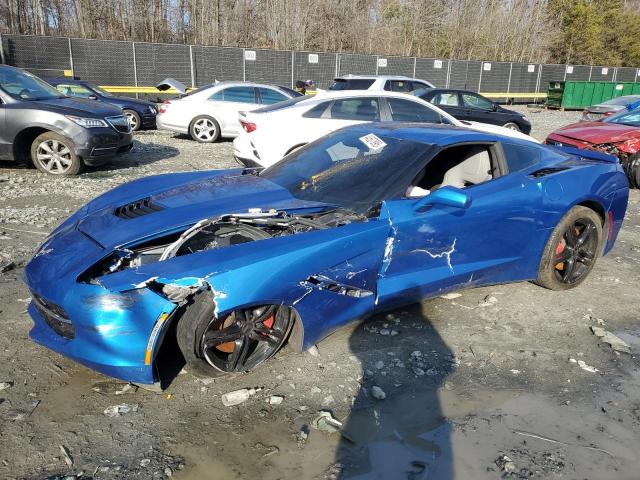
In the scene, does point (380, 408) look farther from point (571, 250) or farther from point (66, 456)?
point (571, 250)

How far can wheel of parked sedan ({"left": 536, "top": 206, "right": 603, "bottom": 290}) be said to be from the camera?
4.29 m

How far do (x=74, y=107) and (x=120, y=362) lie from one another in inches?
269

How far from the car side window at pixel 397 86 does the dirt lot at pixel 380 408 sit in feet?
32.0

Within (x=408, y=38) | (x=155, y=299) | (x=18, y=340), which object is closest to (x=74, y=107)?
(x=18, y=340)

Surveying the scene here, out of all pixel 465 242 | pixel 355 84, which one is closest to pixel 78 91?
pixel 355 84

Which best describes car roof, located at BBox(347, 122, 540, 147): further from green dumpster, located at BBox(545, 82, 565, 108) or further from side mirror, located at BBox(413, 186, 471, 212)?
green dumpster, located at BBox(545, 82, 565, 108)

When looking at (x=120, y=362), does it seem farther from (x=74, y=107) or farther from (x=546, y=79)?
(x=546, y=79)

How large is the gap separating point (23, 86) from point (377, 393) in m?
8.15

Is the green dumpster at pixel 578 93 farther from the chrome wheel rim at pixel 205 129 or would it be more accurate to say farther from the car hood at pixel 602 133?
the chrome wheel rim at pixel 205 129

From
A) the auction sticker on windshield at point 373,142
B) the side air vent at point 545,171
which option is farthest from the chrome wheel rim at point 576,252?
the auction sticker on windshield at point 373,142

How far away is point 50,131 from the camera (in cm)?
801

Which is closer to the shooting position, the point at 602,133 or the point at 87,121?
the point at 87,121

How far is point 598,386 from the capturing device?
127 inches

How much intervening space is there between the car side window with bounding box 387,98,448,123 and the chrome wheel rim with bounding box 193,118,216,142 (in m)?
5.14
